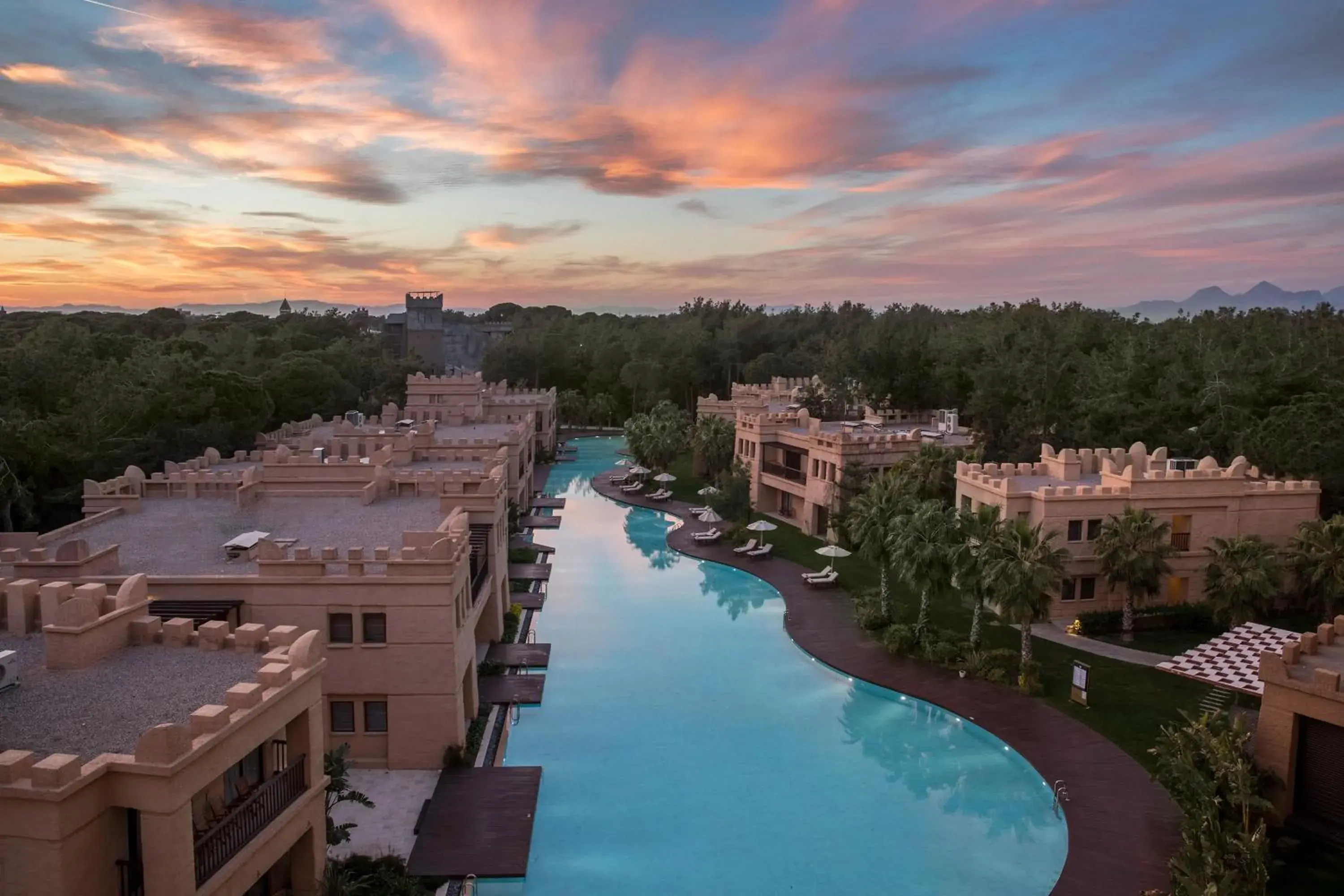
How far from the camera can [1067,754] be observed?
914 inches

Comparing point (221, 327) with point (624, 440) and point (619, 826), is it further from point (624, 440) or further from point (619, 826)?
point (619, 826)

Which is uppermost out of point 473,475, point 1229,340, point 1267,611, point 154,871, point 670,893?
point 1229,340

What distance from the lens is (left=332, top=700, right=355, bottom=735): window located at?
2153 cm

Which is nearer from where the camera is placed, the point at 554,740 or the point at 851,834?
the point at 851,834

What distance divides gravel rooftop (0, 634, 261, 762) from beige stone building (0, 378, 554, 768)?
1.59 meters

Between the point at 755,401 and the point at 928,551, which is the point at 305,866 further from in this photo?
the point at 755,401

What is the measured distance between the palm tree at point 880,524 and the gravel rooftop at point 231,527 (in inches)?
566

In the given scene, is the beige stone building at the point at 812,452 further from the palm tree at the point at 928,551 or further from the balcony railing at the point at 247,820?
the balcony railing at the point at 247,820

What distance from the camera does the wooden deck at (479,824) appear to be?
17375 millimetres

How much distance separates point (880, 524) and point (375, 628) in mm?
17528

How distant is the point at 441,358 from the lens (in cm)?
11556

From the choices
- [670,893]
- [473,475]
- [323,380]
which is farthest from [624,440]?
[670,893]

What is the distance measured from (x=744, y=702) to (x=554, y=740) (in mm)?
5960

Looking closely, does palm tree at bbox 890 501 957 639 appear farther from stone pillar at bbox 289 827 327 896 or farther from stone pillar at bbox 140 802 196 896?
stone pillar at bbox 140 802 196 896
